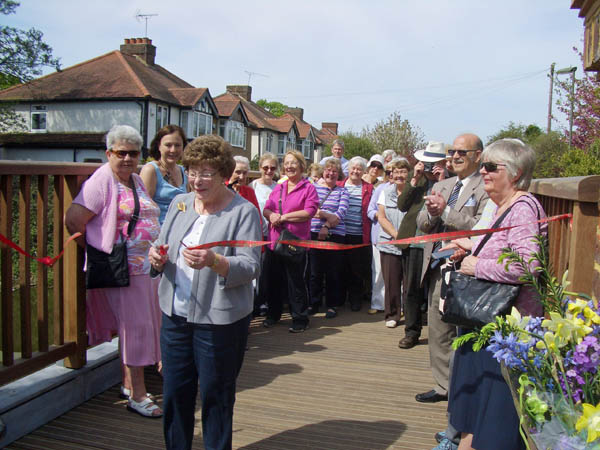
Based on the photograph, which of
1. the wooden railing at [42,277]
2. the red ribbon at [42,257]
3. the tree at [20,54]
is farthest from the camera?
the tree at [20,54]

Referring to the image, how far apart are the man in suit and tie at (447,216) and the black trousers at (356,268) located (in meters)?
3.24

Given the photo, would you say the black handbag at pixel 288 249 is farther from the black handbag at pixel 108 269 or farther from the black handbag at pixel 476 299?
the black handbag at pixel 476 299

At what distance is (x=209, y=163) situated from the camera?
10.2ft

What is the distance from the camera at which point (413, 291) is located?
19.8 ft

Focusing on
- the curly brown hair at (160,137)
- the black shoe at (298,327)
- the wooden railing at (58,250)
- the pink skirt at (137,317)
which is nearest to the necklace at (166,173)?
the curly brown hair at (160,137)

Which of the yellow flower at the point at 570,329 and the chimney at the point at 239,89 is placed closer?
the yellow flower at the point at 570,329

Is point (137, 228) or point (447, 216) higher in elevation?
point (447, 216)

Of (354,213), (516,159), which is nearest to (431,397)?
(516,159)

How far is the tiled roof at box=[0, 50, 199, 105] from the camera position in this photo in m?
38.4

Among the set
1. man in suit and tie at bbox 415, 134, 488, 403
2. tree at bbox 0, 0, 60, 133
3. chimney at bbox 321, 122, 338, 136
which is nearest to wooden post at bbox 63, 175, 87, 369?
man in suit and tie at bbox 415, 134, 488, 403

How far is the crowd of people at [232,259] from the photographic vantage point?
9.74 feet

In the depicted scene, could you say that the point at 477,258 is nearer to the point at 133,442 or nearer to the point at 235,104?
the point at 133,442

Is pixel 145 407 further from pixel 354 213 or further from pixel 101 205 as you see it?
pixel 354 213

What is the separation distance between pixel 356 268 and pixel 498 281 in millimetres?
5204
